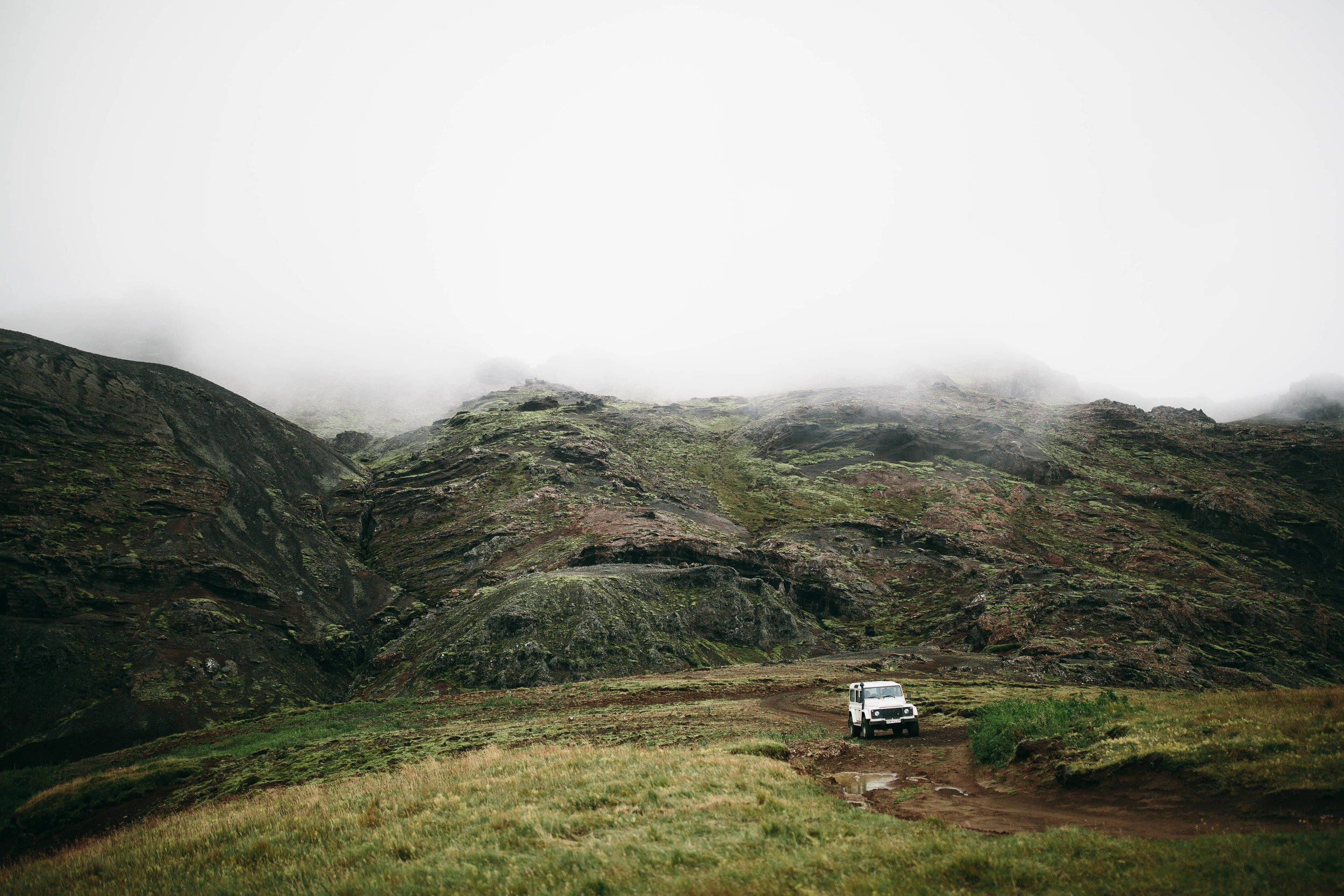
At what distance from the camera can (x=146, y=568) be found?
52.7 metres

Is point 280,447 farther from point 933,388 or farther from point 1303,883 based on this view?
point 933,388

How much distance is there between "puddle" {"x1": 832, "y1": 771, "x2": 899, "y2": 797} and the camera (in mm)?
16906

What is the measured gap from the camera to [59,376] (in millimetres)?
66000

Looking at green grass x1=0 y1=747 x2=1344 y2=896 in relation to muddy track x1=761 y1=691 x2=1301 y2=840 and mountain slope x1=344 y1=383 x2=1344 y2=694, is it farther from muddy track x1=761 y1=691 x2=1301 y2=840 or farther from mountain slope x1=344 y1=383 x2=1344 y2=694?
mountain slope x1=344 y1=383 x2=1344 y2=694

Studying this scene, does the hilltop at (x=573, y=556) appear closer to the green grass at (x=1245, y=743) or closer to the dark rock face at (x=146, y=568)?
the dark rock face at (x=146, y=568)

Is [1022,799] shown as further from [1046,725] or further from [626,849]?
[626,849]

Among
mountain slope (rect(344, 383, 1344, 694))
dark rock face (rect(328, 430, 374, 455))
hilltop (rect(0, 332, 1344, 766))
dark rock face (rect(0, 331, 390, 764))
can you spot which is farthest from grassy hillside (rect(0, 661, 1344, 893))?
dark rock face (rect(328, 430, 374, 455))

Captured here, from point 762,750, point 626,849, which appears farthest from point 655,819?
point 762,750

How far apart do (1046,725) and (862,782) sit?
22.9 feet

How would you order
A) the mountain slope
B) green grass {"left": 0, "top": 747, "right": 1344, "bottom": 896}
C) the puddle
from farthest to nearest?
the mountain slope, the puddle, green grass {"left": 0, "top": 747, "right": 1344, "bottom": 896}

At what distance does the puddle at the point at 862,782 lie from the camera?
16906mm

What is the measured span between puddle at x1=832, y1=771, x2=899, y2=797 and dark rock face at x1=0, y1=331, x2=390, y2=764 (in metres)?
50.3

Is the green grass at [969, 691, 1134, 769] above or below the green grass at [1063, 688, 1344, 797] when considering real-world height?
below

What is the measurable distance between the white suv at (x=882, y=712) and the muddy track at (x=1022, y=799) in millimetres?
2925
